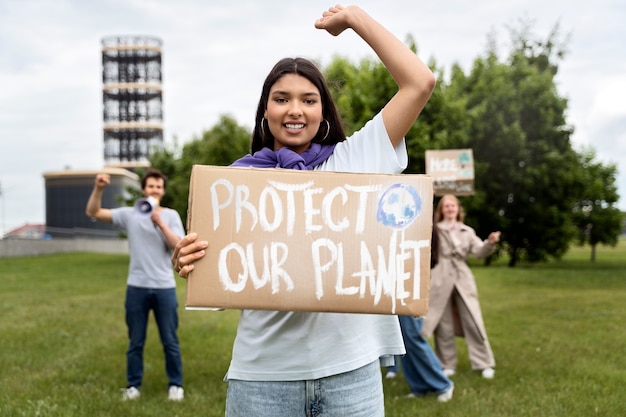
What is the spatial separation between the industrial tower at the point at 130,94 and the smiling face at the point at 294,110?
83246 mm

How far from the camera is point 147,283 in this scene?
6.87 m

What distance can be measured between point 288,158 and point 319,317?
55cm

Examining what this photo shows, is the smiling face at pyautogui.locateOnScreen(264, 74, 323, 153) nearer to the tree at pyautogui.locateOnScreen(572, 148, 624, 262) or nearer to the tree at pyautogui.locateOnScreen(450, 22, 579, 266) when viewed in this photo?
the tree at pyautogui.locateOnScreen(450, 22, 579, 266)

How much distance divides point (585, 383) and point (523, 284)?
1373 centimetres

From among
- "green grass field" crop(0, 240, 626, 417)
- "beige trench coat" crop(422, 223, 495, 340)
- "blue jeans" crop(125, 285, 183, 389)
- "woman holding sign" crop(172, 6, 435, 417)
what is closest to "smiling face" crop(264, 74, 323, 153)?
"woman holding sign" crop(172, 6, 435, 417)

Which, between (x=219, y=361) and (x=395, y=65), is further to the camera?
(x=219, y=361)

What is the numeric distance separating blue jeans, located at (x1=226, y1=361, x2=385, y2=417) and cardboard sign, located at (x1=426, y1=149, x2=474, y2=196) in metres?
9.93

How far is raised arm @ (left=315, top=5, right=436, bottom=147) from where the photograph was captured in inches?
94.4

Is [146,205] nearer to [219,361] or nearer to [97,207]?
[97,207]

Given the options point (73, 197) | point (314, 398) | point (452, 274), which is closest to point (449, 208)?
point (452, 274)

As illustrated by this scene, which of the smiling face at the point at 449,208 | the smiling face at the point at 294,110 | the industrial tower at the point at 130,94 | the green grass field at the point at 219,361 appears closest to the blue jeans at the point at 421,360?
the green grass field at the point at 219,361

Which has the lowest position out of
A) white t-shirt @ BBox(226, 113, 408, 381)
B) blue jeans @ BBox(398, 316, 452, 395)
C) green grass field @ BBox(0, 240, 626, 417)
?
green grass field @ BBox(0, 240, 626, 417)

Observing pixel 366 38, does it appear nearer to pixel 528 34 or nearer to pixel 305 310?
pixel 305 310

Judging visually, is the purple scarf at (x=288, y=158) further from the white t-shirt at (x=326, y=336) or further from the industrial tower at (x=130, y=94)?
the industrial tower at (x=130, y=94)
